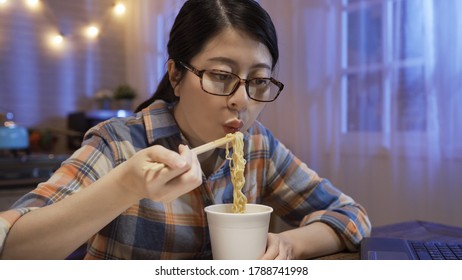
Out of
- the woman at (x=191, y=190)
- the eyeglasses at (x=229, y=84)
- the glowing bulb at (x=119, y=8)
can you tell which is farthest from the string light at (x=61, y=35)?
the eyeglasses at (x=229, y=84)

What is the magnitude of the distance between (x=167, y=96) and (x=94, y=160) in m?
0.27

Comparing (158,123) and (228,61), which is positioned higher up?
(228,61)

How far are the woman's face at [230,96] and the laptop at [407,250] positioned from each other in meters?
0.31

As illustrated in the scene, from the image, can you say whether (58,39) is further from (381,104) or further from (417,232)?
(417,232)

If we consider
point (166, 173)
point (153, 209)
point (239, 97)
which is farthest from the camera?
point (153, 209)

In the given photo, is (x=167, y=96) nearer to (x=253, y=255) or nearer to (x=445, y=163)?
(x=253, y=255)

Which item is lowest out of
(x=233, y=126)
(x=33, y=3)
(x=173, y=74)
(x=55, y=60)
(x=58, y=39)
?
(x=233, y=126)

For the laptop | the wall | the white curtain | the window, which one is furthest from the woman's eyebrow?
the wall

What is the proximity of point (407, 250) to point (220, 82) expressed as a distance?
419mm

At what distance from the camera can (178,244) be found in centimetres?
83

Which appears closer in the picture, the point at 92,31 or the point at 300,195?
the point at 300,195

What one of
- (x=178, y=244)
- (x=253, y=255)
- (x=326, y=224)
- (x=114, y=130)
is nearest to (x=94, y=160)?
(x=114, y=130)

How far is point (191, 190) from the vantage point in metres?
0.62

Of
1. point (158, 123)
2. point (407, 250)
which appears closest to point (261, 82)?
point (158, 123)
